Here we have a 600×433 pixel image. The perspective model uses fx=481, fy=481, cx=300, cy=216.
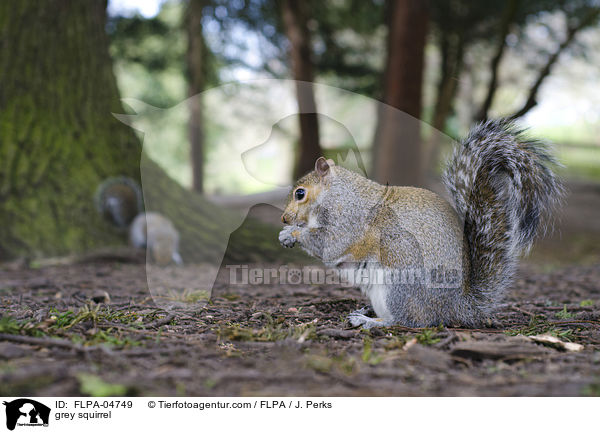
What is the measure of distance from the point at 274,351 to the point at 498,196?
4.06ft

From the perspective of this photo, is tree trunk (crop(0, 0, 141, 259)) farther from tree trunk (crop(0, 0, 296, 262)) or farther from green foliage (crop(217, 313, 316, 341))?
green foliage (crop(217, 313, 316, 341))

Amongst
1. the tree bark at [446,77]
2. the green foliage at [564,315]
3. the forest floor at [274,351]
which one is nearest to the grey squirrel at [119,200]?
the forest floor at [274,351]

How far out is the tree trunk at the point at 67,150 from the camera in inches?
162

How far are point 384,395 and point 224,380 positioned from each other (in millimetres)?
480

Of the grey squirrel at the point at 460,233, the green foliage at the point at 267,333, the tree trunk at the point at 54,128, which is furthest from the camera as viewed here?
the tree trunk at the point at 54,128

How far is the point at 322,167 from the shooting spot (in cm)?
242

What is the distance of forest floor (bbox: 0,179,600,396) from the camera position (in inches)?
56.1

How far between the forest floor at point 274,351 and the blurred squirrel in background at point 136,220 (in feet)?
5.55

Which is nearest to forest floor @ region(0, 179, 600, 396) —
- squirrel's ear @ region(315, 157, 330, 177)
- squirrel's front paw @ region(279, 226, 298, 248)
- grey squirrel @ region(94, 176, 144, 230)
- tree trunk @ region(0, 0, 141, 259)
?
squirrel's front paw @ region(279, 226, 298, 248)

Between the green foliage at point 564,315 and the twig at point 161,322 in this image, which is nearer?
the twig at point 161,322

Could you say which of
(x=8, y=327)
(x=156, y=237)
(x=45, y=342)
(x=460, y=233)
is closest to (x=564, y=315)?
(x=460, y=233)

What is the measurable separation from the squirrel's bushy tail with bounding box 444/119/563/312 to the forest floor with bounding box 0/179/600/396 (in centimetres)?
26

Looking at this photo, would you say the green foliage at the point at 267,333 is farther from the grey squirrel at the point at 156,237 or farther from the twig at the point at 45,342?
the grey squirrel at the point at 156,237
